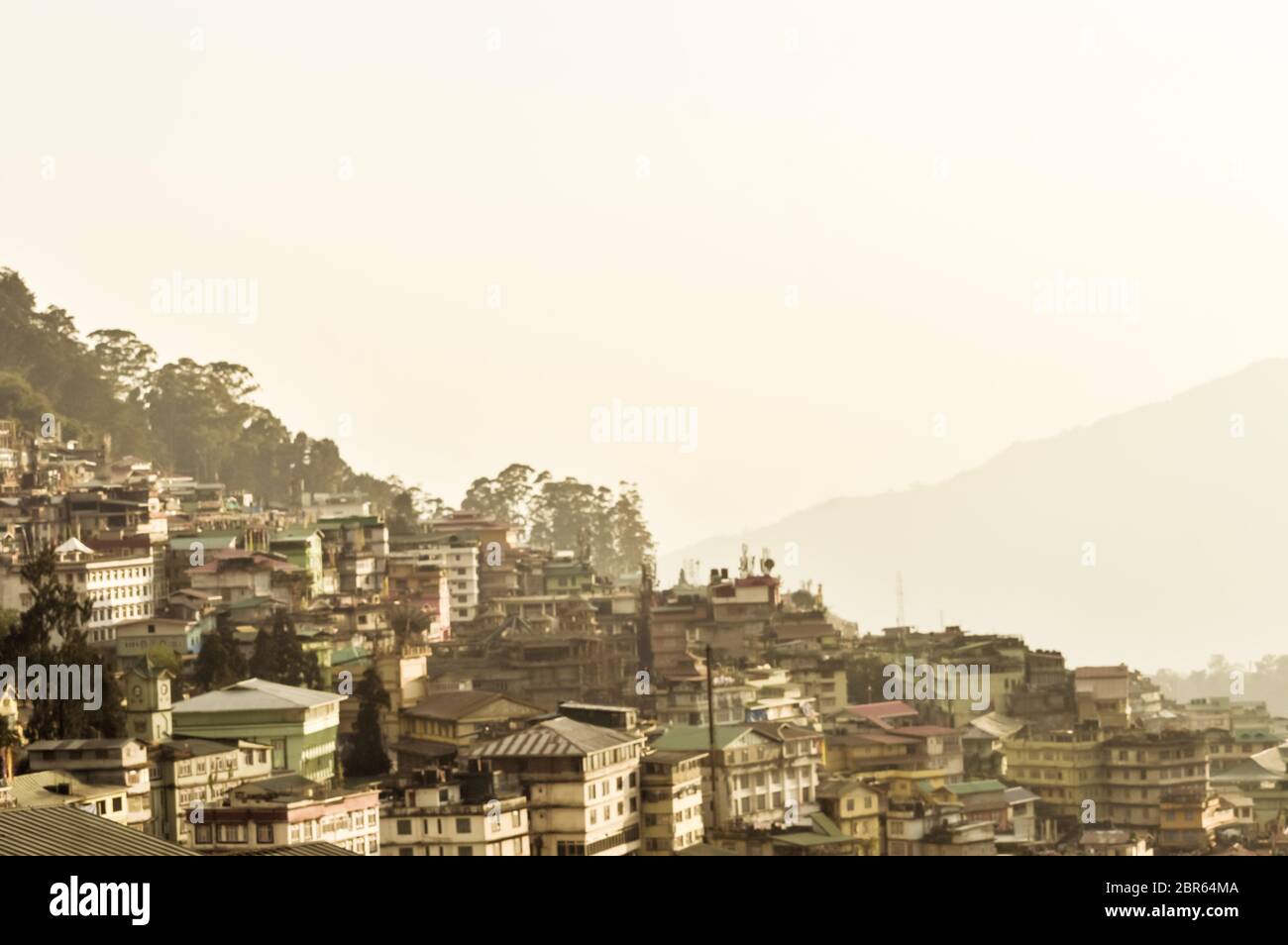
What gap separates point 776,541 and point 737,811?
38.8 metres

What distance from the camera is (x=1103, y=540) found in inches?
2176

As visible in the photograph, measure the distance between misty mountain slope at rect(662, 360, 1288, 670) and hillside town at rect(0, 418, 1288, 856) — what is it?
20.5 m

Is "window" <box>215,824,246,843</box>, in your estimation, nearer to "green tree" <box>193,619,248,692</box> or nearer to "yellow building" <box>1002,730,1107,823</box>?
"green tree" <box>193,619,248,692</box>

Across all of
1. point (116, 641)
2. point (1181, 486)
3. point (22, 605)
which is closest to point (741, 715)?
point (116, 641)

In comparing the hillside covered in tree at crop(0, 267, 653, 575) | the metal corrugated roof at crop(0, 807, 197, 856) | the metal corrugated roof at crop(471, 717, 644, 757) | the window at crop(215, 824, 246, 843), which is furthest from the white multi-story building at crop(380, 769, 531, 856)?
the hillside covered in tree at crop(0, 267, 653, 575)

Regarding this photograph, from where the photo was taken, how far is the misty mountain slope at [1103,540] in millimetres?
49250

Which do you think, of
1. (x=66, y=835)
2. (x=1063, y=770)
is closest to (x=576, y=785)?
(x=1063, y=770)

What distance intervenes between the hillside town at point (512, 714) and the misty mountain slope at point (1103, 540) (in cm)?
2054

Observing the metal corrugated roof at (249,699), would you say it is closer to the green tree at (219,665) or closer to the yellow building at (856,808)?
the green tree at (219,665)

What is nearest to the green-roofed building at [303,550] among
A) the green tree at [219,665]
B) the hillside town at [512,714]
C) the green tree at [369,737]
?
the hillside town at [512,714]

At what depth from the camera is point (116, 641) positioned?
20.9 metres

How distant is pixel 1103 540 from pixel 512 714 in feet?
131
